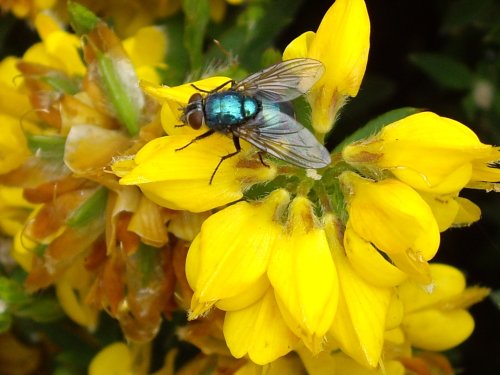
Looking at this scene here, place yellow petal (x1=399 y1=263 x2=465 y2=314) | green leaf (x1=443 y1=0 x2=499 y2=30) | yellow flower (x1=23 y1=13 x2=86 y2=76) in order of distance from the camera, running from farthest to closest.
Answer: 1. green leaf (x1=443 y1=0 x2=499 y2=30)
2. yellow flower (x1=23 y1=13 x2=86 y2=76)
3. yellow petal (x1=399 y1=263 x2=465 y2=314)

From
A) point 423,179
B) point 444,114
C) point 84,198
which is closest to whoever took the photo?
point 423,179

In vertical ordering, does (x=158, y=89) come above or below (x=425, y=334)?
above

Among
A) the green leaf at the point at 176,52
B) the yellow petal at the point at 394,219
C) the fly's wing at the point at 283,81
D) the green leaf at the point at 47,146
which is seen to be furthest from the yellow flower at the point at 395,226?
the green leaf at the point at 176,52

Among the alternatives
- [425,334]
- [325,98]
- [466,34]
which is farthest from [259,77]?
[466,34]

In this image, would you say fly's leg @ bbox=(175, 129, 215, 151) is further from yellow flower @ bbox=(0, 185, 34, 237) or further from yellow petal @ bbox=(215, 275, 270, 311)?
yellow flower @ bbox=(0, 185, 34, 237)

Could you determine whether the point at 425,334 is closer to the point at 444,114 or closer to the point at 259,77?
the point at 259,77

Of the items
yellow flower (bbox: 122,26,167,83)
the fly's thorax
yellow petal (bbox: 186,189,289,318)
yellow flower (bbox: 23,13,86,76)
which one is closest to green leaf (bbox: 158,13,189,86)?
yellow flower (bbox: 122,26,167,83)

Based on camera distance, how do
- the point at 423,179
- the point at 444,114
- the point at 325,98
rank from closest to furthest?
the point at 423,179, the point at 325,98, the point at 444,114
